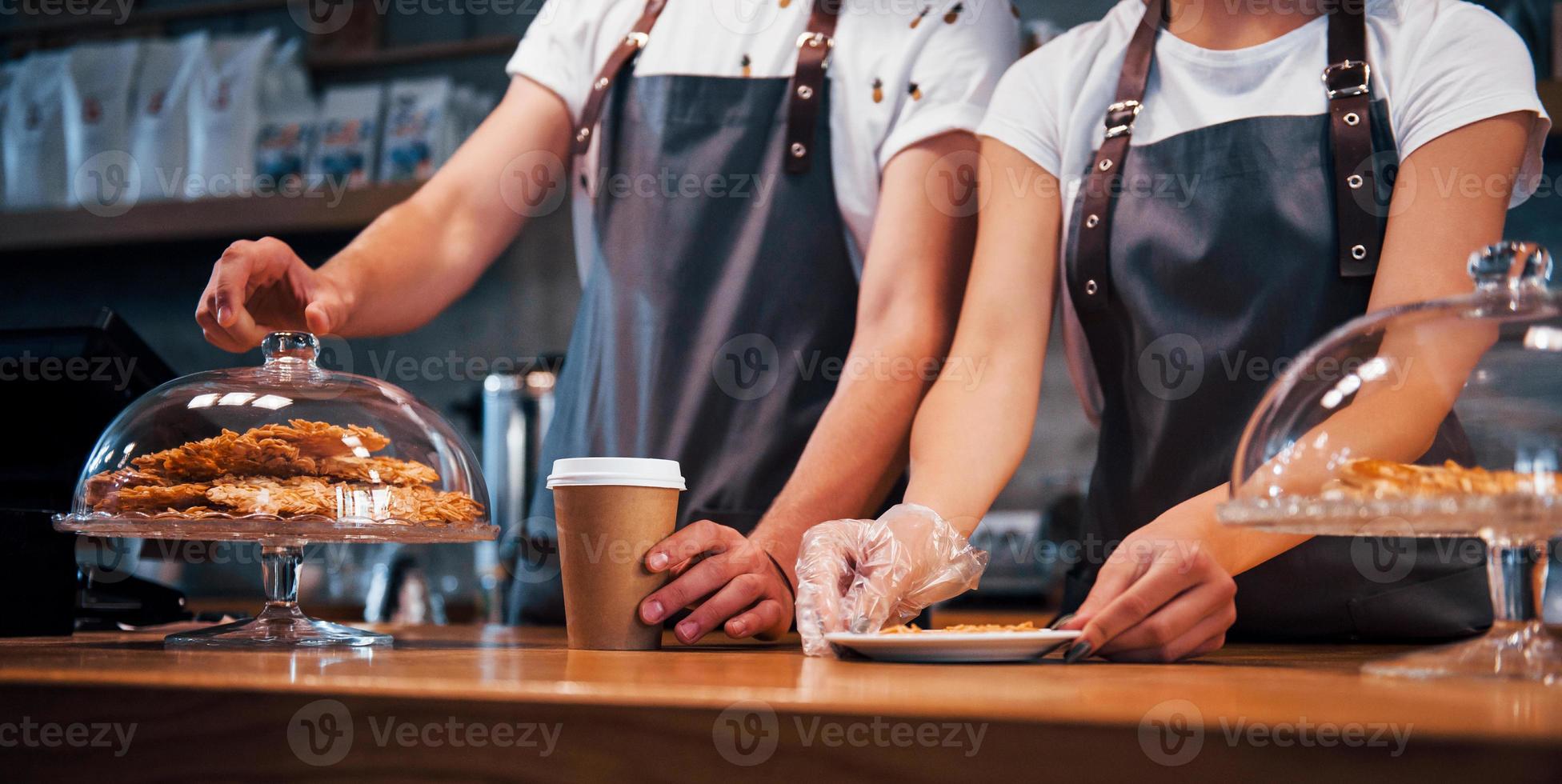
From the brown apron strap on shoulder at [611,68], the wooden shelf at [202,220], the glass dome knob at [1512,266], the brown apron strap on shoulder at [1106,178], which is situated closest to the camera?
the glass dome knob at [1512,266]

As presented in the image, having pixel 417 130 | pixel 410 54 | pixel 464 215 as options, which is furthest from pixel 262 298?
pixel 410 54

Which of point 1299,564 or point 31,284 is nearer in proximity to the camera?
point 1299,564

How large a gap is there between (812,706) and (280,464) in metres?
0.61

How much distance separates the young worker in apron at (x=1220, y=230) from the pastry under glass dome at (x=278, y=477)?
0.43 metres

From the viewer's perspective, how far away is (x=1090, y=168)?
1437mm

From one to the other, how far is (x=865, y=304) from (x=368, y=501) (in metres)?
0.65

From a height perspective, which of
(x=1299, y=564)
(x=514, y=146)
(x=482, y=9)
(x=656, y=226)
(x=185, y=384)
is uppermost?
(x=482, y=9)

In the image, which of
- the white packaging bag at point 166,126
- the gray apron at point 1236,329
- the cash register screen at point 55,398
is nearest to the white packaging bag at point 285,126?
the white packaging bag at point 166,126

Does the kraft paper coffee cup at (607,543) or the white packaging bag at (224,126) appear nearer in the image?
the kraft paper coffee cup at (607,543)

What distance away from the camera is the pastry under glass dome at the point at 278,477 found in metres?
0.99

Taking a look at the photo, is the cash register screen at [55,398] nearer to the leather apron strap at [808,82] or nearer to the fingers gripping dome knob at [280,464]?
the fingers gripping dome knob at [280,464]

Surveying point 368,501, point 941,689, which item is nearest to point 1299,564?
point 941,689

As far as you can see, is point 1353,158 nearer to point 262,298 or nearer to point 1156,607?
point 1156,607

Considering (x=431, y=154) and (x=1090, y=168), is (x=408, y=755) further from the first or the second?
(x=431, y=154)
